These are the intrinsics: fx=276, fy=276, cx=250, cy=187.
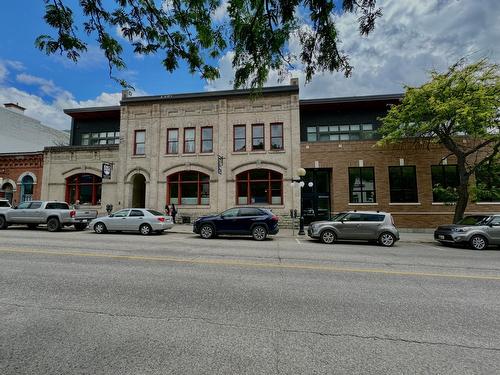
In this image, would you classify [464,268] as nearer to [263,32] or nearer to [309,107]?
[263,32]

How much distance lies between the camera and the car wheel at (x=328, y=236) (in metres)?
13.7

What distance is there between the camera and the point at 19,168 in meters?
24.8

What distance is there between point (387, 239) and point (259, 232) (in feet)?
20.5

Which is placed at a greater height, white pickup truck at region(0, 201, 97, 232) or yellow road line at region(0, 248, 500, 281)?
white pickup truck at region(0, 201, 97, 232)

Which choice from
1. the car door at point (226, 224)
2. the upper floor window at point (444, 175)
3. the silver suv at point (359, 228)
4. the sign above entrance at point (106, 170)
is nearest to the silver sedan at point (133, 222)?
the car door at point (226, 224)

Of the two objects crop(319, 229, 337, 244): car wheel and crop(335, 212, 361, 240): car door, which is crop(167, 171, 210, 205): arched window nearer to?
crop(319, 229, 337, 244): car wheel

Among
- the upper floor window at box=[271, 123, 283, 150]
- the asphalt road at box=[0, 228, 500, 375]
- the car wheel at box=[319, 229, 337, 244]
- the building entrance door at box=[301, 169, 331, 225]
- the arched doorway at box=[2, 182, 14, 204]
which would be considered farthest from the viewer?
the arched doorway at box=[2, 182, 14, 204]

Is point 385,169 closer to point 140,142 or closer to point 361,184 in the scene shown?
point 361,184

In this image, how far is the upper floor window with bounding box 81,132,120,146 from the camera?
84.5 feet

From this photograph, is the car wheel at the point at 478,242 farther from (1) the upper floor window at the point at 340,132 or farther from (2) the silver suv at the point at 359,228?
(1) the upper floor window at the point at 340,132

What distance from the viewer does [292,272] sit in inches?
278

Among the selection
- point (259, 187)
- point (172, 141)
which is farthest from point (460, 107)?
point (172, 141)

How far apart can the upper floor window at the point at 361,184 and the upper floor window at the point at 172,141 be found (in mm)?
14017

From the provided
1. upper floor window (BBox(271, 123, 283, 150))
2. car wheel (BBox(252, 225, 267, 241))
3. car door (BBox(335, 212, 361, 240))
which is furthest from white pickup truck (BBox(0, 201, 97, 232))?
car door (BBox(335, 212, 361, 240))
